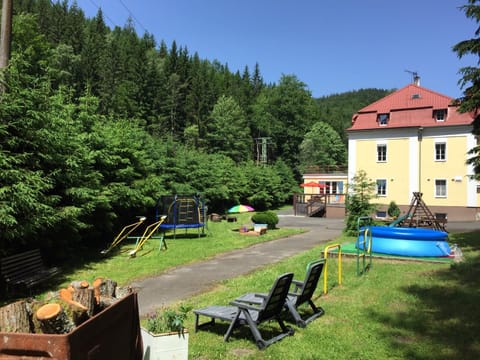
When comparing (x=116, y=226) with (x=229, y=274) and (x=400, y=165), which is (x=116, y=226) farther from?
(x=400, y=165)

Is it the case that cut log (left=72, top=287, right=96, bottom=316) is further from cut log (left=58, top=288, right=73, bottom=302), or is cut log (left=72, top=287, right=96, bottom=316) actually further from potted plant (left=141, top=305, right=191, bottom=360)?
potted plant (left=141, top=305, right=191, bottom=360)

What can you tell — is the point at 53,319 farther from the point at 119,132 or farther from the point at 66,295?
the point at 119,132

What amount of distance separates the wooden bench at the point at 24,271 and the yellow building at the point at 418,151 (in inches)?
1028

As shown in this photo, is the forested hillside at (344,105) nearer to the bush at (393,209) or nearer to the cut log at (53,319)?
the bush at (393,209)

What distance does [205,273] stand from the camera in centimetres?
1039

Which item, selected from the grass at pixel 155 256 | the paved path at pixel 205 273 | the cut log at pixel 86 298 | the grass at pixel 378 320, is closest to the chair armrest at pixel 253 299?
the grass at pixel 378 320

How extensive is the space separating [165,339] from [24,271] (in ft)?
21.7

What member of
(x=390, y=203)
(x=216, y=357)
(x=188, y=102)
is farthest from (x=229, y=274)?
(x=188, y=102)

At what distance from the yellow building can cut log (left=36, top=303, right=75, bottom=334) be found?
2989cm

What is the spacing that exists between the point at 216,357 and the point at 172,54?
7251 cm

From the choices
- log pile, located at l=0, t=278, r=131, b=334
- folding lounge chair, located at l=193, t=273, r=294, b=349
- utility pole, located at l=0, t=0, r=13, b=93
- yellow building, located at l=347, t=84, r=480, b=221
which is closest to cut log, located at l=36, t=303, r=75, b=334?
log pile, located at l=0, t=278, r=131, b=334

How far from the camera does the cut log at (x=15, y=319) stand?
106 inches

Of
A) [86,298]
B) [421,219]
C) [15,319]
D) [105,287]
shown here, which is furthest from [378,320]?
[421,219]

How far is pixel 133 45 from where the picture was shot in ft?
230
